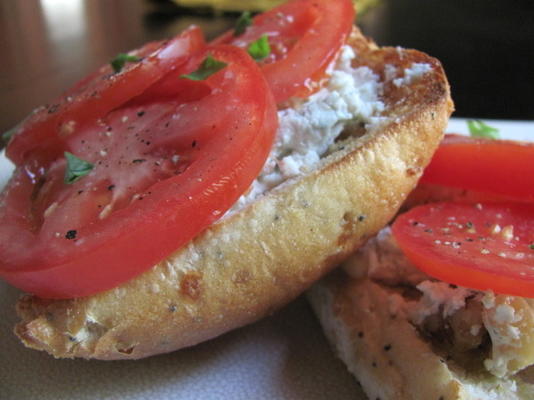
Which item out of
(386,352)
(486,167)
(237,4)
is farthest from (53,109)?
(237,4)

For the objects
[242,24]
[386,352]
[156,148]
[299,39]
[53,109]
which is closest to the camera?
[156,148]

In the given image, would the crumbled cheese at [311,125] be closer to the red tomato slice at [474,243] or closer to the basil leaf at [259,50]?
the basil leaf at [259,50]

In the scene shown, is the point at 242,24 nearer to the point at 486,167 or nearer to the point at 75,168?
the point at 75,168

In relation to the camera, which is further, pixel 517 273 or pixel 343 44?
pixel 343 44

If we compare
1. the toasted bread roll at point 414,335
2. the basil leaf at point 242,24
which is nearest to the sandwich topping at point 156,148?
the basil leaf at point 242,24

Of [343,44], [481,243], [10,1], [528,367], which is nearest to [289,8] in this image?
[343,44]

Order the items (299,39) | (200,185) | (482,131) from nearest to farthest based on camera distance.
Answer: (200,185) < (299,39) < (482,131)

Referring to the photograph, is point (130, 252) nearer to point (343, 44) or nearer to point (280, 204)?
point (280, 204)

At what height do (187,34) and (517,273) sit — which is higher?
(187,34)
